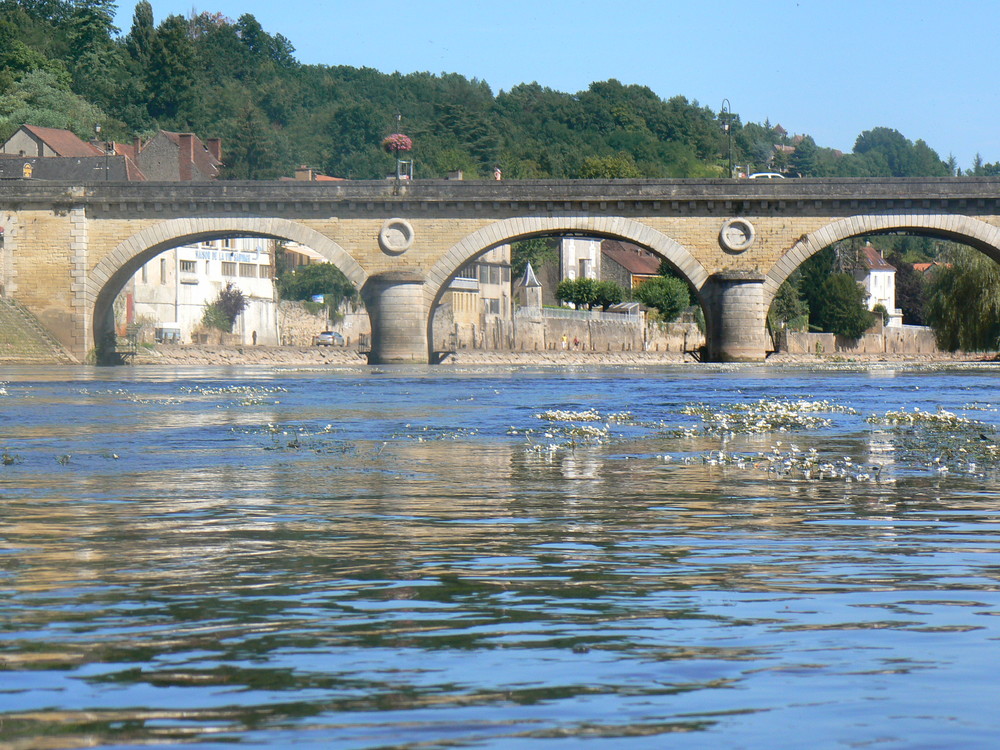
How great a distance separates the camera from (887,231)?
4997 centimetres

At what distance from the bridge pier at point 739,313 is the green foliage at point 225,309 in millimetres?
34132

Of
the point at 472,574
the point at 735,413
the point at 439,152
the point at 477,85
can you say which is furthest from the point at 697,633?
the point at 477,85

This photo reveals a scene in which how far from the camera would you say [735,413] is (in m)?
18.5

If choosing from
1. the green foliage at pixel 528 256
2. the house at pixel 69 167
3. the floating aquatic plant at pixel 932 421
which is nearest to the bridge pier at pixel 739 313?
the floating aquatic plant at pixel 932 421

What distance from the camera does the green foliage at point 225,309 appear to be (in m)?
76.8

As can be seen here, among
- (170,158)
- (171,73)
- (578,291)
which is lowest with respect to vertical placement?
(578,291)

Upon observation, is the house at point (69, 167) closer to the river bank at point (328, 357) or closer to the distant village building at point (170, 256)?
the distant village building at point (170, 256)

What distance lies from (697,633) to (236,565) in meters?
2.19

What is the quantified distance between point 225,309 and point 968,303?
127ft

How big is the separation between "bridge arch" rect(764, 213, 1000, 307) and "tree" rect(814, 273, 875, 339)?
42344 millimetres

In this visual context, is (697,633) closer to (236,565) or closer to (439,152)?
(236,565)

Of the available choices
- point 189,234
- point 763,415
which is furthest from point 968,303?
point 763,415

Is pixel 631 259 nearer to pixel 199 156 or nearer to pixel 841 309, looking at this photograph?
pixel 841 309

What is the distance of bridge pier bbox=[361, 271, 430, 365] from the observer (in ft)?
166
